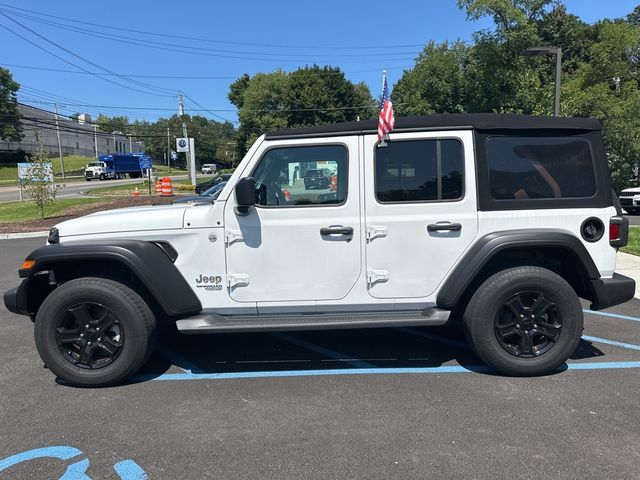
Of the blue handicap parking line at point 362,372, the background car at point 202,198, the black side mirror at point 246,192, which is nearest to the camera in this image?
the black side mirror at point 246,192

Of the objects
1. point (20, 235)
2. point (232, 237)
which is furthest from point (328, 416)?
point (20, 235)

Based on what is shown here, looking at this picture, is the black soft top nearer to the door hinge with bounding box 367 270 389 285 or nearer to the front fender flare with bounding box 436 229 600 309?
the front fender flare with bounding box 436 229 600 309

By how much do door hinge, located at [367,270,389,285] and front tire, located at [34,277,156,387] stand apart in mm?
1772

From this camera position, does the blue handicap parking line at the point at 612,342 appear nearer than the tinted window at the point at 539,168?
No

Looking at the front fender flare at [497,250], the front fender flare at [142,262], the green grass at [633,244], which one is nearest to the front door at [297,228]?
the front fender flare at [142,262]

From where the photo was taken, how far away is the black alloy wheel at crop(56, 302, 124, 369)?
151 inches

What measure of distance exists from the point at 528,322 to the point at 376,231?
4.72ft

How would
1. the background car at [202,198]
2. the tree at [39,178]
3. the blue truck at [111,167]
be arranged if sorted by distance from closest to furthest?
the background car at [202,198] < the tree at [39,178] < the blue truck at [111,167]

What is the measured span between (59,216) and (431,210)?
17233 mm

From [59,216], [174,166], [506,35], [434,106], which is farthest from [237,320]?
[174,166]

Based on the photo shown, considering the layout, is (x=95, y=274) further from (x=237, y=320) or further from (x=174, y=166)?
(x=174, y=166)

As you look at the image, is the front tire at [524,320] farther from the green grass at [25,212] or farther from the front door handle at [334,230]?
the green grass at [25,212]

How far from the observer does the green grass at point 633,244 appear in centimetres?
948

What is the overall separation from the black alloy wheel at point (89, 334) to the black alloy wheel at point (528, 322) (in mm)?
3083
